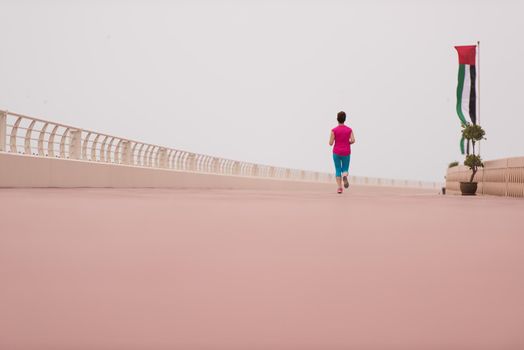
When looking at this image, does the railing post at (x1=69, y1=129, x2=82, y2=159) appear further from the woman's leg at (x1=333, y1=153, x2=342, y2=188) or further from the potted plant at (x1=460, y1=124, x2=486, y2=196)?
the potted plant at (x1=460, y1=124, x2=486, y2=196)

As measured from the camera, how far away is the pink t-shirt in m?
→ 14.8

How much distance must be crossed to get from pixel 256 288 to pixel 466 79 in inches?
805

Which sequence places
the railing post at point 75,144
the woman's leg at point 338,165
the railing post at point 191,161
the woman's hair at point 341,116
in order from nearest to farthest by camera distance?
1. the woman's hair at point 341,116
2. the woman's leg at point 338,165
3. the railing post at point 75,144
4. the railing post at point 191,161

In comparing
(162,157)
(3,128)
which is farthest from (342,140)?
(162,157)

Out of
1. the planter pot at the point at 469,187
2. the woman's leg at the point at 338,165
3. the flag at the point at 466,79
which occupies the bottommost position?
the planter pot at the point at 469,187

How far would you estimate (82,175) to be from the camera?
51.6ft

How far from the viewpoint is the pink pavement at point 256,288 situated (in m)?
1.85

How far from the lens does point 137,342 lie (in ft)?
5.79

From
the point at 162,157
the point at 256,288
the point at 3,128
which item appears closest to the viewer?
the point at 256,288

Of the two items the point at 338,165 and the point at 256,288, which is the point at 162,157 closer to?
the point at 338,165

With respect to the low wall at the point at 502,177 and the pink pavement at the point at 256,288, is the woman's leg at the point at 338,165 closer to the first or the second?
the low wall at the point at 502,177

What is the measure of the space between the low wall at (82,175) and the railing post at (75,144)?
332 mm

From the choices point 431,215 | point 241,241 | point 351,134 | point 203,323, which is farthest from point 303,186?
point 203,323

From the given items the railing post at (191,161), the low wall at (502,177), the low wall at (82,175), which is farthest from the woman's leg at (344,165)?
the railing post at (191,161)
